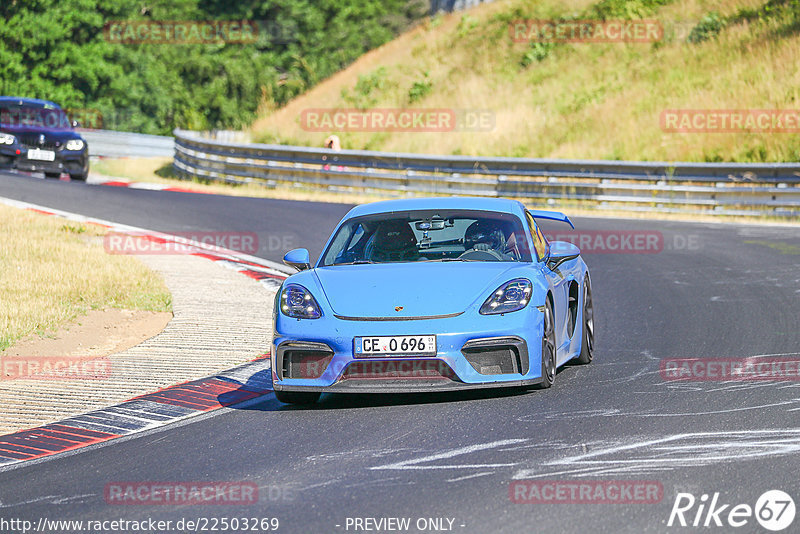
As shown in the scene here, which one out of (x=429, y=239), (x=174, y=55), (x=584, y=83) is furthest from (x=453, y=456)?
(x=174, y=55)

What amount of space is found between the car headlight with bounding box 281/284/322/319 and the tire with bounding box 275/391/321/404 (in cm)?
51

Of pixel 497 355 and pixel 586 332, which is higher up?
pixel 497 355

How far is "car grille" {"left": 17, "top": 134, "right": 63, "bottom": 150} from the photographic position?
27.2 meters

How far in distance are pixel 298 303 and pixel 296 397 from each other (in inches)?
24.2

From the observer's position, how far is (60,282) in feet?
42.4

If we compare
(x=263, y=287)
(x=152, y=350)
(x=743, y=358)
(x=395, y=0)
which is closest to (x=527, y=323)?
(x=743, y=358)

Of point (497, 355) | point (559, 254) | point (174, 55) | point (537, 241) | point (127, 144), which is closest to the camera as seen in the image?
point (497, 355)

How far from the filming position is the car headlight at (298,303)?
7621 mm

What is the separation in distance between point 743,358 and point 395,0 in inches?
2417

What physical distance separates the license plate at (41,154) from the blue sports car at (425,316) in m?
20.5

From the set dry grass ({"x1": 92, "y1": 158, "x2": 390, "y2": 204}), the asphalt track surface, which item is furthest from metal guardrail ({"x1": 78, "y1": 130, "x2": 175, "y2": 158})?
the asphalt track surface

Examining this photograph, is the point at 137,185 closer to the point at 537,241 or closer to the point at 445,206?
the point at 445,206

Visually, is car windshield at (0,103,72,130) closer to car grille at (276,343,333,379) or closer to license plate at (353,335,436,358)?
car grille at (276,343,333,379)

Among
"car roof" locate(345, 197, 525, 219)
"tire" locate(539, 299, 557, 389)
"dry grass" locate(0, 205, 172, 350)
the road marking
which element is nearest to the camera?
the road marking
